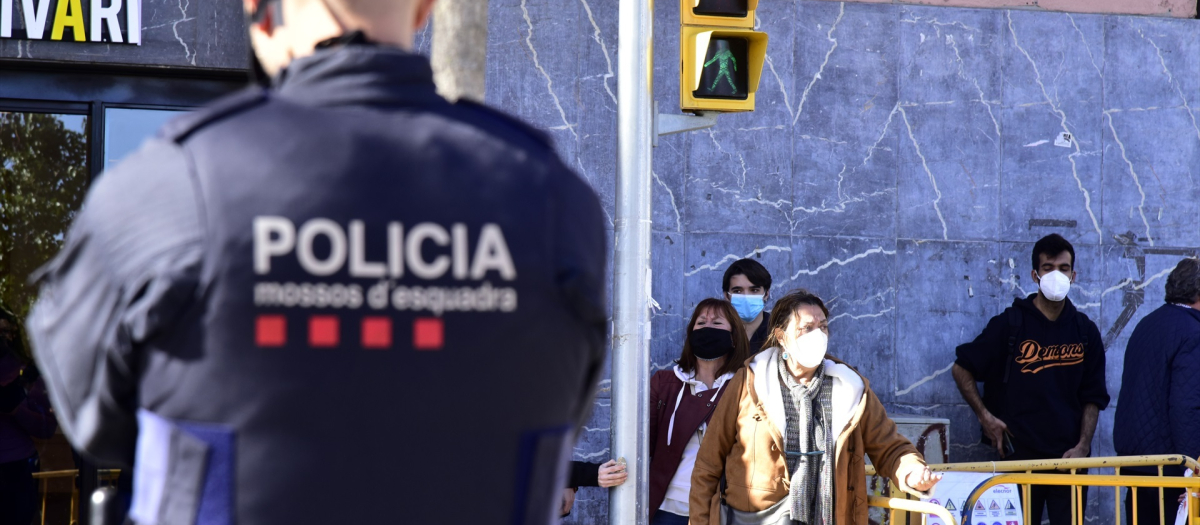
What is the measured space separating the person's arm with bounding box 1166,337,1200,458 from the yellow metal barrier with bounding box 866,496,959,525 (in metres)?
1.98

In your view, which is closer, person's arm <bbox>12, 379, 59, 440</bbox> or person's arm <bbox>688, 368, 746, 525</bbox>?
person's arm <bbox>688, 368, 746, 525</bbox>

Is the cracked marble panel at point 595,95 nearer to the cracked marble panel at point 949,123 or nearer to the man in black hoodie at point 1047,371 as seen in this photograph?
the cracked marble panel at point 949,123

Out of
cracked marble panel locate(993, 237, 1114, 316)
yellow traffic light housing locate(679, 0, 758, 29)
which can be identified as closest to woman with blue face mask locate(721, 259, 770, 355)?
yellow traffic light housing locate(679, 0, 758, 29)

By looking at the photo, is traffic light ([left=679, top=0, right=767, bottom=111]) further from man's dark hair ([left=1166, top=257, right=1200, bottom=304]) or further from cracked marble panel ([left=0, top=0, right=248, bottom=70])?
cracked marble panel ([left=0, top=0, right=248, bottom=70])

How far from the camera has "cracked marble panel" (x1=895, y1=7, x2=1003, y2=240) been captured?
8.33 m

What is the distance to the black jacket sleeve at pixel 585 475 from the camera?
17.5 ft

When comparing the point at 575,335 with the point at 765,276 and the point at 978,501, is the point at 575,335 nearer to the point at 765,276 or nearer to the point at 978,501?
the point at 978,501

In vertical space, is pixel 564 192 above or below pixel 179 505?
above

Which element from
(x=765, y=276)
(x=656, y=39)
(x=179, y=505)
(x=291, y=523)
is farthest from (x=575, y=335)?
(x=656, y=39)

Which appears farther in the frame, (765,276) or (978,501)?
(765,276)

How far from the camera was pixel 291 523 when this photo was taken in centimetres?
139

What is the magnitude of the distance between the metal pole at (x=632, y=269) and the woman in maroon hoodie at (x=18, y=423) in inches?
148

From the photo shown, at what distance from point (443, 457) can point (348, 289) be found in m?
0.24

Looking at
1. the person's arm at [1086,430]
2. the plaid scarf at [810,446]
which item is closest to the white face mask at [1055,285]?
the person's arm at [1086,430]
